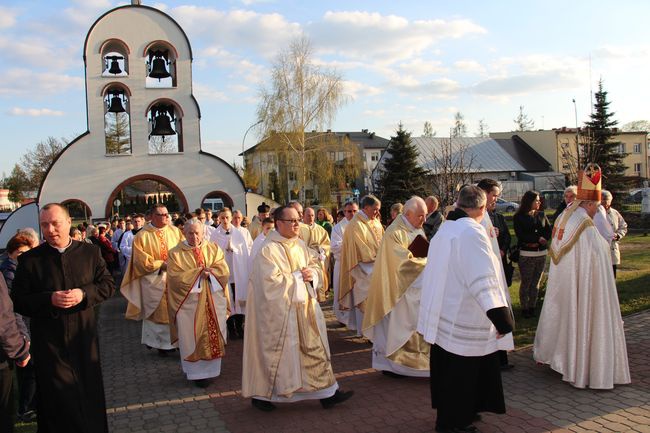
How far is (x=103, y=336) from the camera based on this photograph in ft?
33.1

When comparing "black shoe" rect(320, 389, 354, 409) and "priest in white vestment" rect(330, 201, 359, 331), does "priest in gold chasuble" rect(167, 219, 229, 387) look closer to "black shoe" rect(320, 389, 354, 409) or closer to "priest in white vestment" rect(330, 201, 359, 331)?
"black shoe" rect(320, 389, 354, 409)

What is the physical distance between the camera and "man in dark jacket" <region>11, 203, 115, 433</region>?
4.34 metres

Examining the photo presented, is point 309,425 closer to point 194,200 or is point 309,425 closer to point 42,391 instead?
point 42,391

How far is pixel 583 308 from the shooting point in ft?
19.7

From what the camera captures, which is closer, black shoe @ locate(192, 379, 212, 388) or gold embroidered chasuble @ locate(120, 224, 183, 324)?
black shoe @ locate(192, 379, 212, 388)

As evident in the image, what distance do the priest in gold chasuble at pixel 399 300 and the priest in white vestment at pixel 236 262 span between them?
11.2 ft

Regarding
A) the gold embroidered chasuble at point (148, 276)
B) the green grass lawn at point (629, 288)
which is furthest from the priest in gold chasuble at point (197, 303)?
the green grass lawn at point (629, 288)

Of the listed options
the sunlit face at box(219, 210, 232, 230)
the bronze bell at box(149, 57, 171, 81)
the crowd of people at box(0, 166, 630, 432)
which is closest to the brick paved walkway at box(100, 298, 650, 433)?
the crowd of people at box(0, 166, 630, 432)

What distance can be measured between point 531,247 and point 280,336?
201 inches

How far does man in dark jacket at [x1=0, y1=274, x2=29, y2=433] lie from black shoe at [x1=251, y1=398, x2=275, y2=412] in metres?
2.27

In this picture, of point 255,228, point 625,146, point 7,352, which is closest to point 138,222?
point 255,228

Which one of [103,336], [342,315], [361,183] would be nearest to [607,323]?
[342,315]

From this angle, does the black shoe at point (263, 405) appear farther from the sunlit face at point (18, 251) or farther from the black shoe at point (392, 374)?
the sunlit face at point (18, 251)

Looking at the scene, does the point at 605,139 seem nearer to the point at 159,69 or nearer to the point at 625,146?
the point at 159,69
